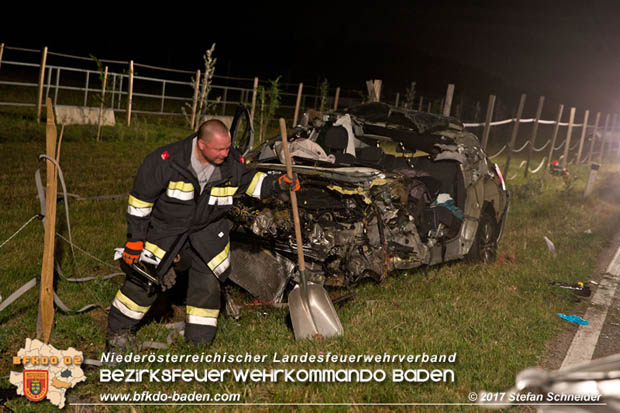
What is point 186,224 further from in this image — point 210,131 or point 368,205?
point 368,205

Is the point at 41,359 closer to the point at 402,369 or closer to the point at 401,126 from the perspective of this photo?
the point at 402,369

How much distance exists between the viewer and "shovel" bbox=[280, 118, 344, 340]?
446 cm

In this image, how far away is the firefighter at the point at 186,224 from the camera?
393 cm

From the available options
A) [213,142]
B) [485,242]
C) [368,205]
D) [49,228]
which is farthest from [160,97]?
[49,228]

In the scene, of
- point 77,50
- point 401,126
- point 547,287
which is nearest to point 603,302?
point 547,287

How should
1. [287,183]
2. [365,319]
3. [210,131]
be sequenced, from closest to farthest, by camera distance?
[210,131], [287,183], [365,319]

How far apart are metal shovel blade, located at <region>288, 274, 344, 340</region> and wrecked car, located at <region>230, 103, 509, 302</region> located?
0.42 meters

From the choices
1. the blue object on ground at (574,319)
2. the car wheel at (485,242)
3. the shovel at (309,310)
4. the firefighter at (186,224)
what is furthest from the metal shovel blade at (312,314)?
the car wheel at (485,242)

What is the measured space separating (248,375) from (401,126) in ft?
12.5

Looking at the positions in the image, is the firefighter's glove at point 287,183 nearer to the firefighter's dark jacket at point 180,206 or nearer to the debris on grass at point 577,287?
the firefighter's dark jacket at point 180,206

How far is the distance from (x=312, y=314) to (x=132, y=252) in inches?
57.1

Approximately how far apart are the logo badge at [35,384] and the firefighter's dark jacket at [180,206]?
100cm

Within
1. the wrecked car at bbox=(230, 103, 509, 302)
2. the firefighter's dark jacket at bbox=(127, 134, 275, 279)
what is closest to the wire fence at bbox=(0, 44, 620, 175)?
the wrecked car at bbox=(230, 103, 509, 302)

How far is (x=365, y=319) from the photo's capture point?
489 centimetres
